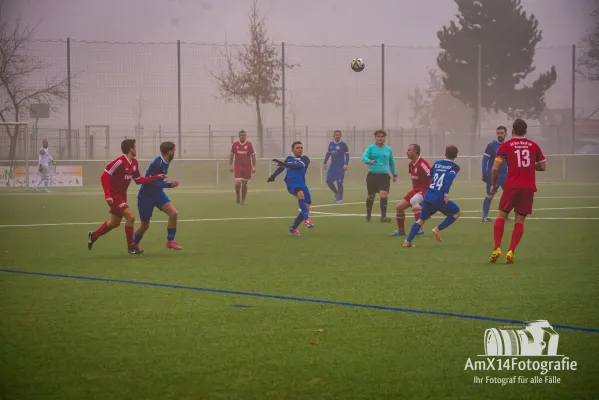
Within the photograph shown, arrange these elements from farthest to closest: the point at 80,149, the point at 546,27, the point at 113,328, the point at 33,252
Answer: the point at 546,27 → the point at 80,149 → the point at 33,252 → the point at 113,328

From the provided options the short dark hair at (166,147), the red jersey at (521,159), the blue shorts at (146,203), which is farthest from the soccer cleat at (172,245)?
the red jersey at (521,159)

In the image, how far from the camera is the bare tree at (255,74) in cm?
4562

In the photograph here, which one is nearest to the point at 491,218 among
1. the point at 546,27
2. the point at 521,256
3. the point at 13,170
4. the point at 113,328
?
the point at 521,256

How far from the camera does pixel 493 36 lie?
188ft

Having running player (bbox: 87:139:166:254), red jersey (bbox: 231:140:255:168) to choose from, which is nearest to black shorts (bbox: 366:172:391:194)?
running player (bbox: 87:139:166:254)

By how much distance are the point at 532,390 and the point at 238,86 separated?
41.3 m

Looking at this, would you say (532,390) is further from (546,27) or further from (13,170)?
(546,27)

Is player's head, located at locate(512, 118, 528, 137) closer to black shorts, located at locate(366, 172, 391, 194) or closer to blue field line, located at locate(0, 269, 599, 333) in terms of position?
blue field line, located at locate(0, 269, 599, 333)

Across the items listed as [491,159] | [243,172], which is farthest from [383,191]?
[243,172]

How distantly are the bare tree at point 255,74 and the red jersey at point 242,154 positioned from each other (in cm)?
1712

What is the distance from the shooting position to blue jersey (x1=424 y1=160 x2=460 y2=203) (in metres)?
14.1

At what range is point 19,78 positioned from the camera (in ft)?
139

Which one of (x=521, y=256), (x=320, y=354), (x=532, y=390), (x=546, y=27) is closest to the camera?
(x=532, y=390)

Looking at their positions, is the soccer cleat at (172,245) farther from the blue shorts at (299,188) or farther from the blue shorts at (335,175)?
the blue shorts at (335,175)
